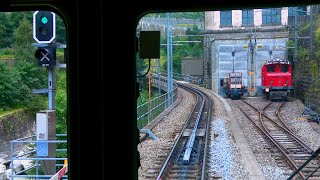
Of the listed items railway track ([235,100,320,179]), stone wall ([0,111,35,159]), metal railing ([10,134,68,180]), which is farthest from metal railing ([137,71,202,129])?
railway track ([235,100,320,179])

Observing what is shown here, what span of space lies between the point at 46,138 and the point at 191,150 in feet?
4.08

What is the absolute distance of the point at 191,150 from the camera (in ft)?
9.53

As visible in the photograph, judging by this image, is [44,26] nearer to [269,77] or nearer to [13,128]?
[13,128]

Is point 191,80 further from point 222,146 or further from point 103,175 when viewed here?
point 222,146

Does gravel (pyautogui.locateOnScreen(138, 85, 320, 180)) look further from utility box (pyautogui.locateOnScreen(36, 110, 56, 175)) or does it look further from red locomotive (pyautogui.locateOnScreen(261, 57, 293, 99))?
utility box (pyautogui.locateOnScreen(36, 110, 56, 175))

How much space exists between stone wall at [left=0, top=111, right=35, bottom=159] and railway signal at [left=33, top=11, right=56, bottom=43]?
36 cm

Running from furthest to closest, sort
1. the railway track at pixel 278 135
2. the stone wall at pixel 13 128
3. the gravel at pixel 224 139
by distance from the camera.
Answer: the railway track at pixel 278 135 < the gravel at pixel 224 139 < the stone wall at pixel 13 128

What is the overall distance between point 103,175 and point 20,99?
1.60 feet

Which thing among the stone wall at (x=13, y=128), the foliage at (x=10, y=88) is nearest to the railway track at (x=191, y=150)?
the stone wall at (x=13, y=128)

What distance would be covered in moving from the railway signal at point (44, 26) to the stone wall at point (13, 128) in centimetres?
36

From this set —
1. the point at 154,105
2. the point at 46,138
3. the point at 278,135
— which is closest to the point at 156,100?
the point at 154,105

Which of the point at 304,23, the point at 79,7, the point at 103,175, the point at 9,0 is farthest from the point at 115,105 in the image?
the point at 304,23

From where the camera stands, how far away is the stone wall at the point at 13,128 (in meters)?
1.77

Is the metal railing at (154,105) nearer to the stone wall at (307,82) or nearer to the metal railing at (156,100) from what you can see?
the metal railing at (156,100)
